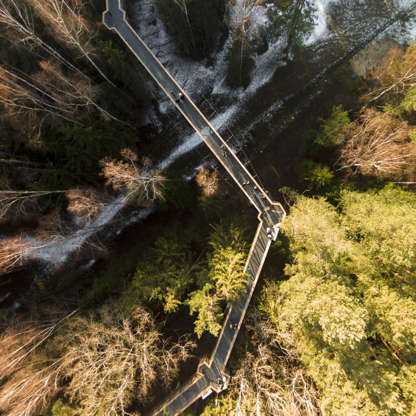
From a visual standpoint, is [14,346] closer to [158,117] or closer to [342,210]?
[158,117]

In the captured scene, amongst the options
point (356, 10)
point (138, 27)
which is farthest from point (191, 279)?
point (356, 10)

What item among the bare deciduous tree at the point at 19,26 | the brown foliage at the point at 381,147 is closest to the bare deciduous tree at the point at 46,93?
the bare deciduous tree at the point at 19,26

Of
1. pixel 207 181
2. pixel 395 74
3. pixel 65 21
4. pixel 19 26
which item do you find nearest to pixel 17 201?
pixel 19 26

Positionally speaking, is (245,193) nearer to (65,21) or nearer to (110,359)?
(110,359)

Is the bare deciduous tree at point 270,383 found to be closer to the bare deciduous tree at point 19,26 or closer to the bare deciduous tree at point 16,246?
the bare deciduous tree at point 16,246

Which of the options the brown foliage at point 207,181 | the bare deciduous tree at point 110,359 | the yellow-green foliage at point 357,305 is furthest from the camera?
the brown foliage at point 207,181

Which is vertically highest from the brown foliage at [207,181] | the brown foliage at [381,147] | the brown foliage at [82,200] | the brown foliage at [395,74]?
the brown foliage at [82,200]
